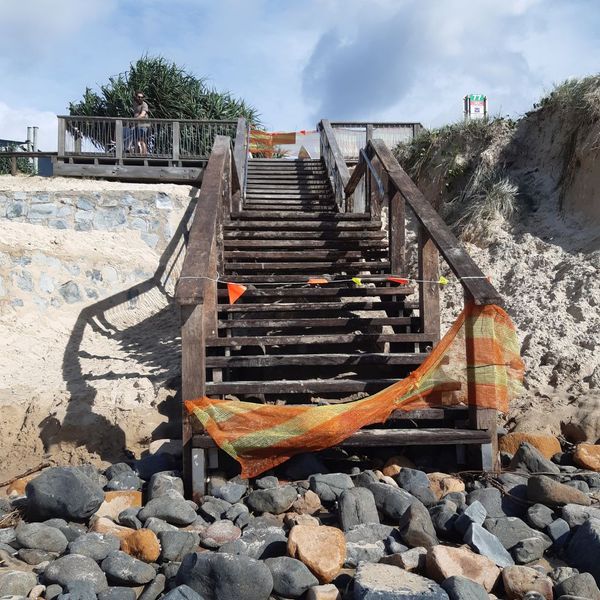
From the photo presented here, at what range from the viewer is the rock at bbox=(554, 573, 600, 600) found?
87.9 inches

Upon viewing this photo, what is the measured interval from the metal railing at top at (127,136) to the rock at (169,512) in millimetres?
8500

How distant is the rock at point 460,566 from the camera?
7.54 ft

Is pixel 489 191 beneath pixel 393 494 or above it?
above

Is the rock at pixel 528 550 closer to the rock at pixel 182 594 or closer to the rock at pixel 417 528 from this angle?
the rock at pixel 417 528

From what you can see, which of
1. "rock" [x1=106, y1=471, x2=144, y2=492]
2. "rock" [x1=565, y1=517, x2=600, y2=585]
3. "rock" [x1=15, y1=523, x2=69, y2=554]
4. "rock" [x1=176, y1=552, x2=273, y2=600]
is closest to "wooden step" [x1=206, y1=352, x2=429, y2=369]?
"rock" [x1=106, y1=471, x2=144, y2=492]

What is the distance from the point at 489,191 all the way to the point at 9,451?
6126 mm

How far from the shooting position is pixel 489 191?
7637mm

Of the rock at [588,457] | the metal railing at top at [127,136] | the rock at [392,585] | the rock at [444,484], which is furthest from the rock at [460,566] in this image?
the metal railing at top at [127,136]

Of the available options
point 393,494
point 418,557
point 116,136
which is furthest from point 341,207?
point 418,557

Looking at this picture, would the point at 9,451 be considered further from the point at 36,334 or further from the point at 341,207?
the point at 341,207

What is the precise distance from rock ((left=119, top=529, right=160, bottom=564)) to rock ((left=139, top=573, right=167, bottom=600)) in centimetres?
15

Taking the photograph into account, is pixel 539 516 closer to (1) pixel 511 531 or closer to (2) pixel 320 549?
(1) pixel 511 531

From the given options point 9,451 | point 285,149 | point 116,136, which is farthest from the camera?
point 285,149

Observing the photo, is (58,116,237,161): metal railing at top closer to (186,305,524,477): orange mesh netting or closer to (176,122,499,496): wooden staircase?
(176,122,499,496): wooden staircase
